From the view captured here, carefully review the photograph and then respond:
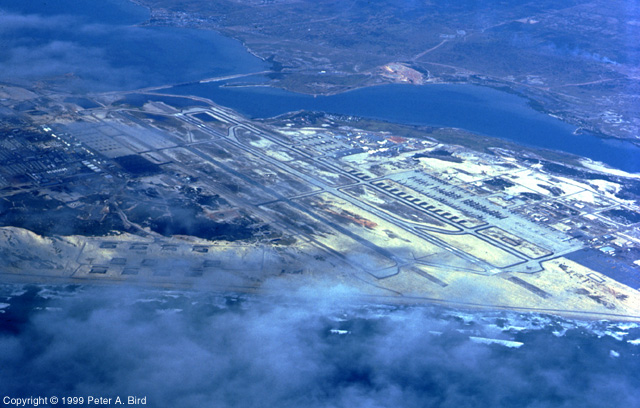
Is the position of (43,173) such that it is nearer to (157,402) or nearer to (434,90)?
(157,402)

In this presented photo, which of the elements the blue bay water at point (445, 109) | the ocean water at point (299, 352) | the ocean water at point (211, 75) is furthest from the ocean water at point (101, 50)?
the ocean water at point (299, 352)

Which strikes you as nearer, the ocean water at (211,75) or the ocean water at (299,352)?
the ocean water at (299,352)

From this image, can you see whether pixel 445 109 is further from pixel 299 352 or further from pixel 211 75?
pixel 299 352

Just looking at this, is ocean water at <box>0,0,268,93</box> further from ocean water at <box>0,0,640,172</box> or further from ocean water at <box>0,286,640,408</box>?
ocean water at <box>0,286,640,408</box>

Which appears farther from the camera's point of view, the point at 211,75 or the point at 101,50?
the point at 101,50

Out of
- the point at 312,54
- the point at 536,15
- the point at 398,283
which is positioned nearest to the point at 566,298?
the point at 398,283

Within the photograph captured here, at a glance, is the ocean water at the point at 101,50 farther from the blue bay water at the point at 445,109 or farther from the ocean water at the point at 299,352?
the ocean water at the point at 299,352

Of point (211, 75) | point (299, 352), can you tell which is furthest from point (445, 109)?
point (299, 352)

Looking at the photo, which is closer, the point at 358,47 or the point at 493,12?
the point at 358,47
